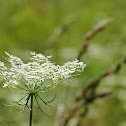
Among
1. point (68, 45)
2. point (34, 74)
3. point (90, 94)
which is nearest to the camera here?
point (34, 74)

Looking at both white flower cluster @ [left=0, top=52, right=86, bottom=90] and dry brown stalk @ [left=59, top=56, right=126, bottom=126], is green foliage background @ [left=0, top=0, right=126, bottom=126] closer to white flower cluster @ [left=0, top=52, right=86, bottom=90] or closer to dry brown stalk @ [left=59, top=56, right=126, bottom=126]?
dry brown stalk @ [left=59, top=56, right=126, bottom=126]

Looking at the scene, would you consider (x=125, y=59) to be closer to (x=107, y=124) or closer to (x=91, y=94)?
(x=91, y=94)

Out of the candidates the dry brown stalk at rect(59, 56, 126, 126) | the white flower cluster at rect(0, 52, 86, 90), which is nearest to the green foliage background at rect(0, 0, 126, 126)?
the dry brown stalk at rect(59, 56, 126, 126)

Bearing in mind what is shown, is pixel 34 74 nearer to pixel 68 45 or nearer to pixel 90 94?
pixel 90 94

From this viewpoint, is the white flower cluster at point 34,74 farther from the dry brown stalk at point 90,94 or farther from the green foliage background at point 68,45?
the green foliage background at point 68,45

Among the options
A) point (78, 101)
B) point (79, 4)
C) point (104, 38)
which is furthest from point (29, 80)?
point (79, 4)

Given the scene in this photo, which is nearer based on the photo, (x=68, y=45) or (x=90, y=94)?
(x=90, y=94)

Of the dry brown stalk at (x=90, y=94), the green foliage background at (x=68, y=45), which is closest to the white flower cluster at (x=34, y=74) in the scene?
the dry brown stalk at (x=90, y=94)

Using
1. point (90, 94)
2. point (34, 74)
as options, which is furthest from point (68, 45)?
point (34, 74)
